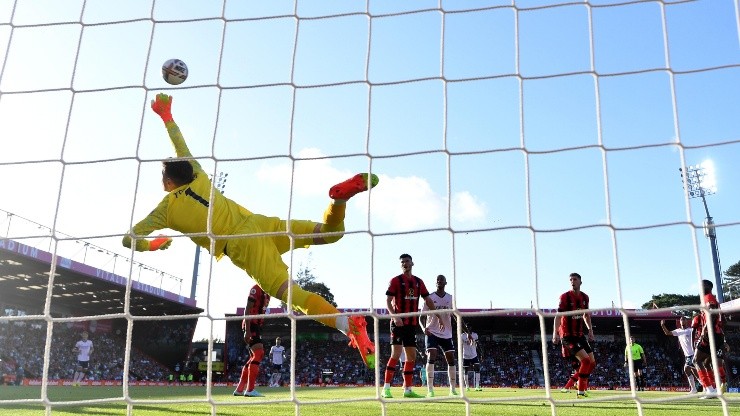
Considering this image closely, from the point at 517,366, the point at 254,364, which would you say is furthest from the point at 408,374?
the point at 517,366

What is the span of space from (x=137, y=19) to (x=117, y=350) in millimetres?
26432

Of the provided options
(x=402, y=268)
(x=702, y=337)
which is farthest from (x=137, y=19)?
(x=702, y=337)

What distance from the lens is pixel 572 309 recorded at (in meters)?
7.77

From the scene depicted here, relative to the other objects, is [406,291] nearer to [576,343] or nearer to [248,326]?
[248,326]

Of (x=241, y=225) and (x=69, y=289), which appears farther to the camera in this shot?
(x=69, y=289)

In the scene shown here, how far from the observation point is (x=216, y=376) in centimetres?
2898

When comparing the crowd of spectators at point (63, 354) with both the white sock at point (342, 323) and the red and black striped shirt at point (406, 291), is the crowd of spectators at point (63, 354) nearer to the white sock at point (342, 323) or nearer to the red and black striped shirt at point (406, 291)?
the red and black striped shirt at point (406, 291)

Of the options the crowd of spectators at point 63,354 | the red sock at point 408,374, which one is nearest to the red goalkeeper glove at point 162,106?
the red sock at point 408,374

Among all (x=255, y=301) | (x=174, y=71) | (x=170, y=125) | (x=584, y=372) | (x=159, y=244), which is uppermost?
(x=174, y=71)

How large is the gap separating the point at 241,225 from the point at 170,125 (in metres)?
0.94

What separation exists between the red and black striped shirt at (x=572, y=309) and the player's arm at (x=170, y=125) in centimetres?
493

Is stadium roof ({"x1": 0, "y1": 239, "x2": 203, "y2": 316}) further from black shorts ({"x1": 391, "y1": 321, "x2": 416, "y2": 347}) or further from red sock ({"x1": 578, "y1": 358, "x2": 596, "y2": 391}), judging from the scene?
red sock ({"x1": 578, "y1": 358, "x2": 596, "y2": 391})

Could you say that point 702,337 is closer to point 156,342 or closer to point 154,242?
point 154,242

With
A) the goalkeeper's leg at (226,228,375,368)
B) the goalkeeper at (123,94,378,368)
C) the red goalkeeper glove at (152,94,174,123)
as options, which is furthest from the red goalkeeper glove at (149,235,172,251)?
the red goalkeeper glove at (152,94,174,123)
